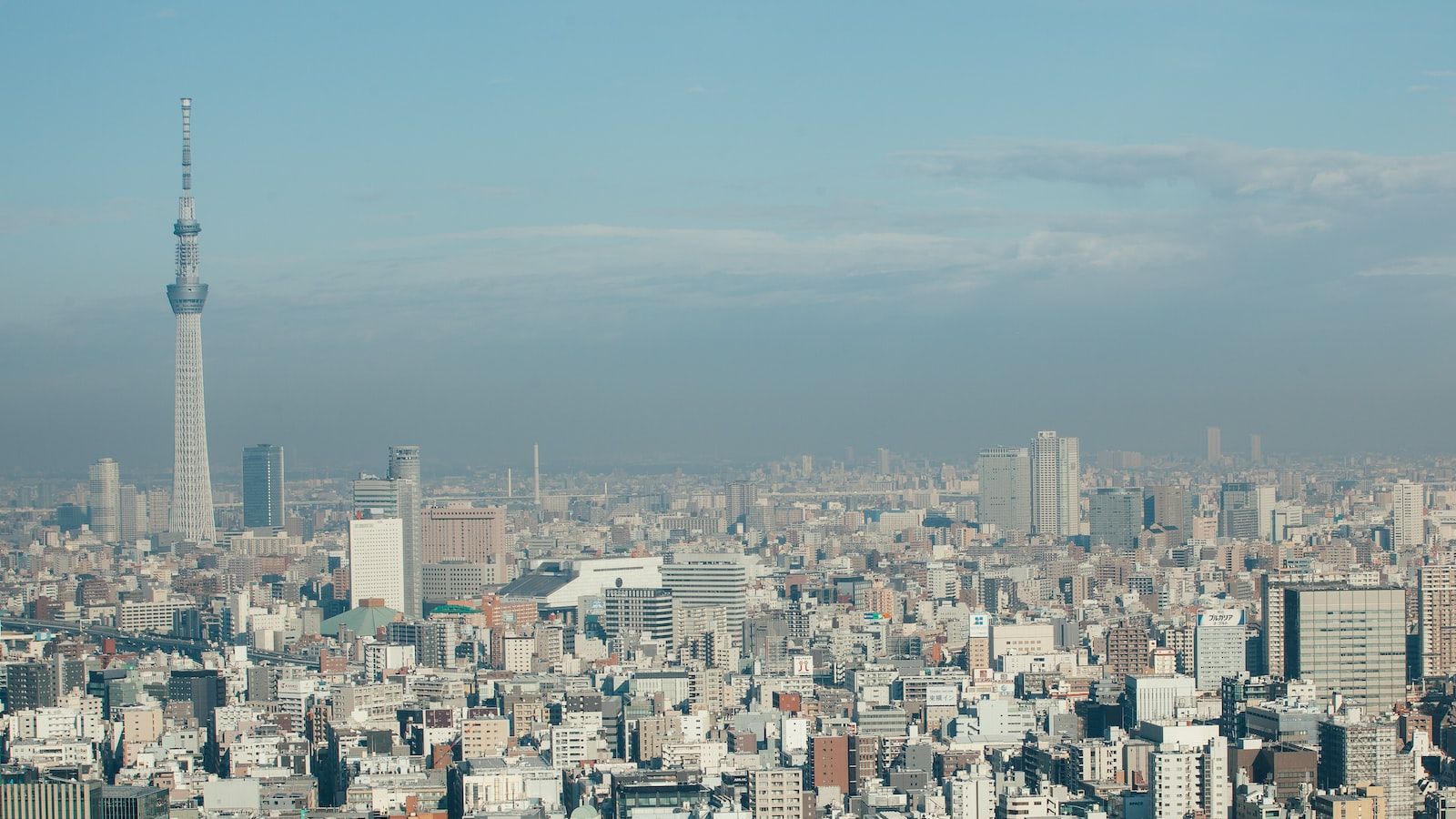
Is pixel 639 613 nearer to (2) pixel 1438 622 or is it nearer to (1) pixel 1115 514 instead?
(2) pixel 1438 622

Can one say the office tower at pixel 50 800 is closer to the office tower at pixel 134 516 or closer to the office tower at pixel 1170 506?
the office tower at pixel 134 516

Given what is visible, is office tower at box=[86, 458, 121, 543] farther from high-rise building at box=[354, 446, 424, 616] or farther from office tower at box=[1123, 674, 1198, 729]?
office tower at box=[1123, 674, 1198, 729]

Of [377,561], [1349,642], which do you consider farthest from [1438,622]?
[377,561]

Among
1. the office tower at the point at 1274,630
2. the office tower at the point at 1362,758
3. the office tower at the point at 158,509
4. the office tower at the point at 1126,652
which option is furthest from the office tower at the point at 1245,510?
the office tower at the point at 1362,758

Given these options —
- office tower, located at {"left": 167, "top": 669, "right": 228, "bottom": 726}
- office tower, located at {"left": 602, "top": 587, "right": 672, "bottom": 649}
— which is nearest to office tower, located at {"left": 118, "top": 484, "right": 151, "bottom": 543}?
office tower, located at {"left": 602, "top": 587, "right": 672, "bottom": 649}

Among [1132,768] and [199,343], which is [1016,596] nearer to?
[199,343]

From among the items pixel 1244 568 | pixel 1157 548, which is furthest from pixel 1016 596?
pixel 1157 548
